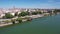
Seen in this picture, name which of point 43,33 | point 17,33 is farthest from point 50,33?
point 17,33

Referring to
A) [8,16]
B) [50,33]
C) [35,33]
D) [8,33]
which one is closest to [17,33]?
[8,33]

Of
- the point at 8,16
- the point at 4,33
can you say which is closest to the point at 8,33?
the point at 4,33

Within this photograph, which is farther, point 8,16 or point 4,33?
point 8,16

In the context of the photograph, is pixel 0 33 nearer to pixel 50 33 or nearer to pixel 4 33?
pixel 4 33

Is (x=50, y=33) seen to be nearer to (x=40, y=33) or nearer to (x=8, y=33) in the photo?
(x=40, y=33)

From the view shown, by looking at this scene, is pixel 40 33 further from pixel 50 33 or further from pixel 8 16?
pixel 8 16

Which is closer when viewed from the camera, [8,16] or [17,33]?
[17,33]

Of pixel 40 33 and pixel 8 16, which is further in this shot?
pixel 8 16
